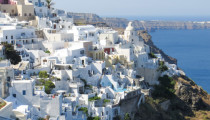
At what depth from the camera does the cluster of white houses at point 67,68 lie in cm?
3078

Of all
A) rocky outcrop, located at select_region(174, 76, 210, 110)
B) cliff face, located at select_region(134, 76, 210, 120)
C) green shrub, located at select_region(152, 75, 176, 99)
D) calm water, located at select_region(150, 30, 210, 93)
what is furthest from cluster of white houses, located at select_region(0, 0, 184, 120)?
calm water, located at select_region(150, 30, 210, 93)

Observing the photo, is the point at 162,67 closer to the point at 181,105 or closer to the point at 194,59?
the point at 181,105

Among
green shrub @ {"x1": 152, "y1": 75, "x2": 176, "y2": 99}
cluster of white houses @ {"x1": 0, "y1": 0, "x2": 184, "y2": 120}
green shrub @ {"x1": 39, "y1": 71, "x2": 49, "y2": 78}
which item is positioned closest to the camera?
cluster of white houses @ {"x1": 0, "y1": 0, "x2": 184, "y2": 120}

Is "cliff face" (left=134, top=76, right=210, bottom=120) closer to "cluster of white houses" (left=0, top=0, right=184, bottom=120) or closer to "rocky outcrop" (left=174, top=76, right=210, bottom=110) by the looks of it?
"rocky outcrop" (left=174, top=76, right=210, bottom=110)

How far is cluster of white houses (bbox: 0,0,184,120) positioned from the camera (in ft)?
101

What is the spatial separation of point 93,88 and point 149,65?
1284cm

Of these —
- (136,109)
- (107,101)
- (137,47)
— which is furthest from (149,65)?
(107,101)

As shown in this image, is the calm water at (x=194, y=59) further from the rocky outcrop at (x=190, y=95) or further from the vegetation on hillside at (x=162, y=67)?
the vegetation on hillside at (x=162, y=67)

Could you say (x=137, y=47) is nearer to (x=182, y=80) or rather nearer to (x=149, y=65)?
(x=149, y=65)

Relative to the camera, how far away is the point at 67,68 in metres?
39.4

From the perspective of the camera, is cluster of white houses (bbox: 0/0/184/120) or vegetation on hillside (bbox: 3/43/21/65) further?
vegetation on hillside (bbox: 3/43/21/65)

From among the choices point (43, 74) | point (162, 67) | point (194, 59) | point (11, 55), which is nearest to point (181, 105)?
point (162, 67)

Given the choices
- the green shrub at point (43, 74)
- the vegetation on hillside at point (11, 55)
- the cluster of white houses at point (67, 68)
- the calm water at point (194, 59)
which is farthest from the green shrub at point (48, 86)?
the calm water at point (194, 59)

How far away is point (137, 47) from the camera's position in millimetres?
50781
